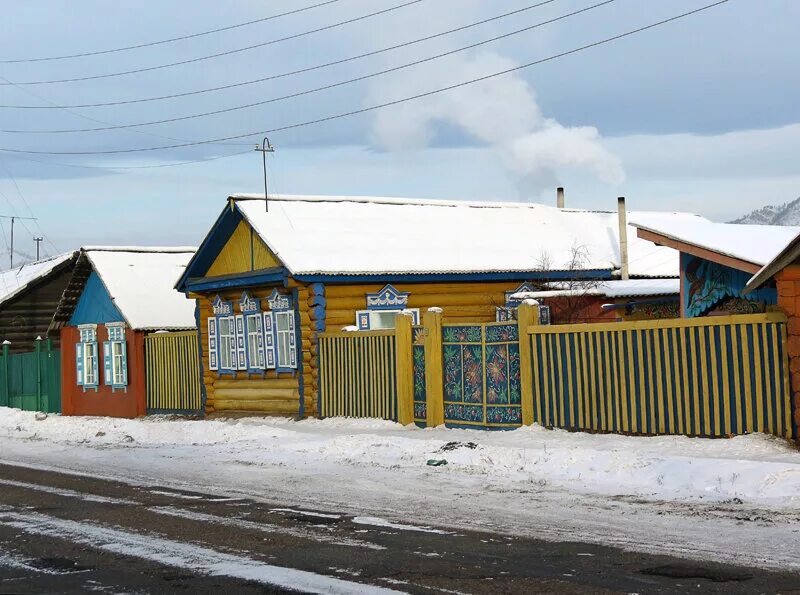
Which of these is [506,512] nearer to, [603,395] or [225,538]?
[225,538]

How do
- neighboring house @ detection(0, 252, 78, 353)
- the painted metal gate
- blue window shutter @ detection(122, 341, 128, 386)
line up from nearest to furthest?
the painted metal gate, blue window shutter @ detection(122, 341, 128, 386), neighboring house @ detection(0, 252, 78, 353)

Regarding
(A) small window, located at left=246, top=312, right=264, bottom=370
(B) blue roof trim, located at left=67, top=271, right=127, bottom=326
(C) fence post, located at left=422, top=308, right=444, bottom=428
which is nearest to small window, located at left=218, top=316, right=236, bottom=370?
(A) small window, located at left=246, top=312, right=264, bottom=370

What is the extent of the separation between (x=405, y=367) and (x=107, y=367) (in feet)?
49.7

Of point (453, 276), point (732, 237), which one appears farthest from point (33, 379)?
point (732, 237)

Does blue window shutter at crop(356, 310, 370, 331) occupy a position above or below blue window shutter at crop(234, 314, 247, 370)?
above

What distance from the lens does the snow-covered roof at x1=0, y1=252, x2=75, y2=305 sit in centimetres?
3994

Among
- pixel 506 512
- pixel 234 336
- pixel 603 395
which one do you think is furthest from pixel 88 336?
pixel 506 512

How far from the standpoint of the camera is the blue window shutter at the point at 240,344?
2787cm

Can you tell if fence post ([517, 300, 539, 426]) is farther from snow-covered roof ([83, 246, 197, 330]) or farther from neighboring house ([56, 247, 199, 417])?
snow-covered roof ([83, 246, 197, 330])

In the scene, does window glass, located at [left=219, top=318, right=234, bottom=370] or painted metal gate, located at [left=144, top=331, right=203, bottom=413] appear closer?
window glass, located at [left=219, top=318, right=234, bottom=370]

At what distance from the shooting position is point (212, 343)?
2912 centimetres

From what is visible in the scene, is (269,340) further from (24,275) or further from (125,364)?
(24,275)

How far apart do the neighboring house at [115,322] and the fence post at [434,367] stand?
10892mm

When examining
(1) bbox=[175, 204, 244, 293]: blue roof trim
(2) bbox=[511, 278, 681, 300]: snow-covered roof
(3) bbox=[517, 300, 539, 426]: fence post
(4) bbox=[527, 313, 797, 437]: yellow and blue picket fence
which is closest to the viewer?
(4) bbox=[527, 313, 797, 437]: yellow and blue picket fence
